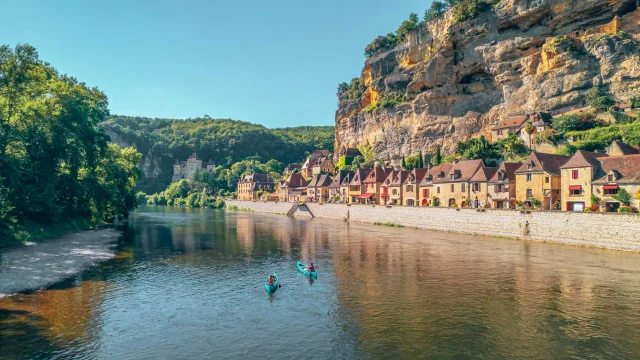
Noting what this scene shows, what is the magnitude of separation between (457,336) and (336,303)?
7142mm

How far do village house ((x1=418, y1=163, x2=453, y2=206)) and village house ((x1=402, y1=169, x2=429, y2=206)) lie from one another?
75 cm

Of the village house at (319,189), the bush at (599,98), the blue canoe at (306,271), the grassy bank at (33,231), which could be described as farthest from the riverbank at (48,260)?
the bush at (599,98)

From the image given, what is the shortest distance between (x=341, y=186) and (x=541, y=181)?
47451mm

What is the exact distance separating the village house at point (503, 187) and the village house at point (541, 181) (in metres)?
1.19

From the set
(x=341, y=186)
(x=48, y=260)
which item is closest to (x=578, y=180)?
(x=48, y=260)

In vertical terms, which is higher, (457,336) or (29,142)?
(29,142)

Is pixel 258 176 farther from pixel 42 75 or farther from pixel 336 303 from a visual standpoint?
pixel 336 303

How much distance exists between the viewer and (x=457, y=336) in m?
18.0

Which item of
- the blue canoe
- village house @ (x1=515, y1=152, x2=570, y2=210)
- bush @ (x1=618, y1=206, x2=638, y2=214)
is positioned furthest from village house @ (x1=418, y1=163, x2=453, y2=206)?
the blue canoe

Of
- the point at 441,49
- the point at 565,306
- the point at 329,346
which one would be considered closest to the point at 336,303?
the point at 329,346

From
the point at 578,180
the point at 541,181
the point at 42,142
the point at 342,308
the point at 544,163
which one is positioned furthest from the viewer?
the point at 544,163

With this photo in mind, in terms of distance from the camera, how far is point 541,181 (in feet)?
163

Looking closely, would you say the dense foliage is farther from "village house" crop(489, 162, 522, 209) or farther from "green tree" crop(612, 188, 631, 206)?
"green tree" crop(612, 188, 631, 206)

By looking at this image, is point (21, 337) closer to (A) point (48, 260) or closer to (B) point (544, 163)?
(A) point (48, 260)
